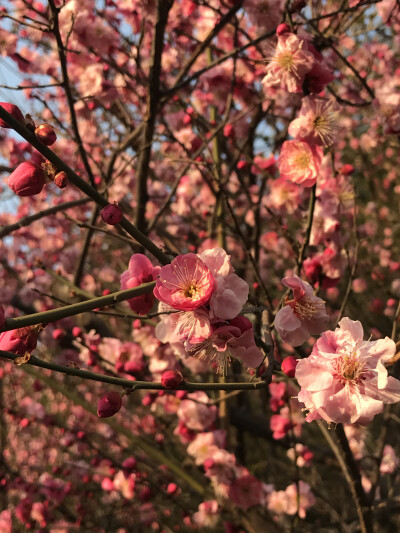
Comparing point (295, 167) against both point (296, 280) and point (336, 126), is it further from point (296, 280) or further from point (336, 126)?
point (296, 280)

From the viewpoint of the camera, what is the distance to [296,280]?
40.8 inches

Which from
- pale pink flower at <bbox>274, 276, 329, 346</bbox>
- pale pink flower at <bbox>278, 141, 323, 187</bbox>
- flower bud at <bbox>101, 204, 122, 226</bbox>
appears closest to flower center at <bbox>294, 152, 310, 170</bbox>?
pale pink flower at <bbox>278, 141, 323, 187</bbox>

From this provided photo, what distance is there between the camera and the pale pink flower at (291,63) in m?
1.50

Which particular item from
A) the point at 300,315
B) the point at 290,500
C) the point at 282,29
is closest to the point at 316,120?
the point at 282,29

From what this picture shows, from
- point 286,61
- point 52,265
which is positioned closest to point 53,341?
point 52,265

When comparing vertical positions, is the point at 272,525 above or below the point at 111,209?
below

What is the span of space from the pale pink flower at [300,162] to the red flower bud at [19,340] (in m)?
1.04

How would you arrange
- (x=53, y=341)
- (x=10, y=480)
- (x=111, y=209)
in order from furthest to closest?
1. (x=10, y=480)
2. (x=53, y=341)
3. (x=111, y=209)

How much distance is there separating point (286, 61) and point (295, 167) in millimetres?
356

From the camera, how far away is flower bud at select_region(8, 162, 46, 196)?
0.90 m

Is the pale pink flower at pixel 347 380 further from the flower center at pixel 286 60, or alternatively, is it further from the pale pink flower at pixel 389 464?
the pale pink flower at pixel 389 464

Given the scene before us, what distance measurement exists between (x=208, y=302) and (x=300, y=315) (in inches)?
11.1

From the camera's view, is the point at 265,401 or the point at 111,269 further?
the point at 111,269

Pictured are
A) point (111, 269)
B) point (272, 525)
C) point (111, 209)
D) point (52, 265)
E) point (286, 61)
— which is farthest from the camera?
point (111, 269)
